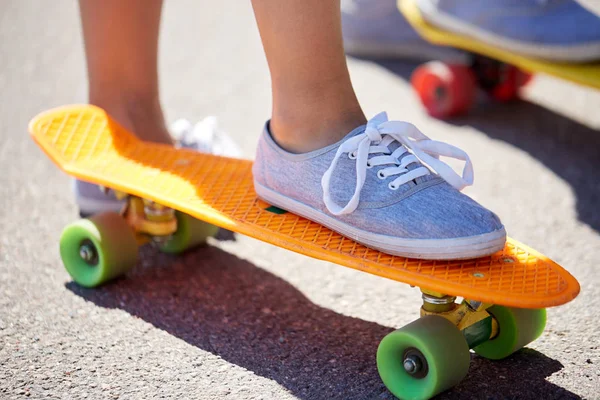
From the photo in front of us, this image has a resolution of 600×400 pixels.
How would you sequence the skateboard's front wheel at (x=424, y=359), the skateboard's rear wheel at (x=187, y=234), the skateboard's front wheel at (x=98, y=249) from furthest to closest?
the skateboard's rear wheel at (x=187, y=234)
the skateboard's front wheel at (x=98, y=249)
the skateboard's front wheel at (x=424, y=359)

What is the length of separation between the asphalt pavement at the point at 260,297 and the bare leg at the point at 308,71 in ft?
1.24

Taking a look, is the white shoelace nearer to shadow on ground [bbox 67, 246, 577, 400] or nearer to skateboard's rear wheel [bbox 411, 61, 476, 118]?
shadow on ground [bbox 67, 246, 577, 400]

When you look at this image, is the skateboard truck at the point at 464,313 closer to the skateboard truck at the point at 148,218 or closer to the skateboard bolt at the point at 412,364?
the skateboard bolt at the point at 412,364

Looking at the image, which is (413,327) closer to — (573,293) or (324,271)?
(573,293)

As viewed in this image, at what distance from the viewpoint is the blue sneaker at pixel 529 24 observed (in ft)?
7.11

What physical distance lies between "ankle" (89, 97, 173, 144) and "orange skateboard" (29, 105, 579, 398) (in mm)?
55

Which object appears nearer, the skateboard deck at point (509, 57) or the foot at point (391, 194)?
the foot at point (391, 194)

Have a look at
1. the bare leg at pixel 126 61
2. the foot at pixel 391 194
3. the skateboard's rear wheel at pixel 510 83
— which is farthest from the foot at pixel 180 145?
the skateboard's rear wheel at pixel 510 83

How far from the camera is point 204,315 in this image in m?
1.55

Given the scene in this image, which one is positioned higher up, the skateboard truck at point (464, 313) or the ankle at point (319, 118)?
the ankle at point (319, 118)

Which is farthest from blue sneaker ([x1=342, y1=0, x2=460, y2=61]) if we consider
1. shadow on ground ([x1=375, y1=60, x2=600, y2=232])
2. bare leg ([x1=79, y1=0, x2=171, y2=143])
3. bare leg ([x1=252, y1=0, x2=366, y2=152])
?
bare leg ([x1=252, y1=0, x2=366, y2=152])

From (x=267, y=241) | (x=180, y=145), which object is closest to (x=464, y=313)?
(x=267, y=241)

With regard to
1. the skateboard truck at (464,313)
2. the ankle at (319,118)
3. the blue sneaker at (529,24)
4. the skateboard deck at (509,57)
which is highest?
the ankle at (319,118)

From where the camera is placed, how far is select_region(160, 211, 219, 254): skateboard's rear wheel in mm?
1765
